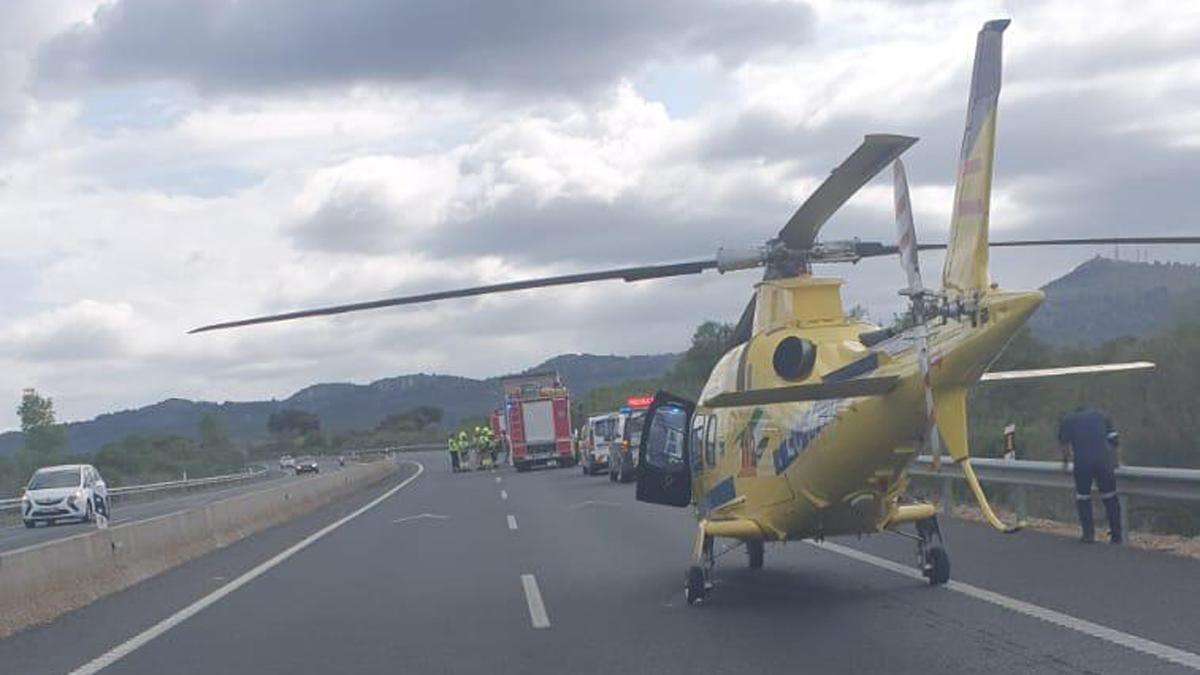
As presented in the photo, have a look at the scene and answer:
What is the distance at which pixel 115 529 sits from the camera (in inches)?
729

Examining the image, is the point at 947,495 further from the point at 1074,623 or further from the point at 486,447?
the point at 486,447

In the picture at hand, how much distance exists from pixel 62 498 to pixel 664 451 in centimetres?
2698

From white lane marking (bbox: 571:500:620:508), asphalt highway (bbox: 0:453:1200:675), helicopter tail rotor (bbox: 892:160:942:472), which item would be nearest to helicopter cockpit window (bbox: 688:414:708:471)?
asphalt highway (bbox: 0:453:1200:675)

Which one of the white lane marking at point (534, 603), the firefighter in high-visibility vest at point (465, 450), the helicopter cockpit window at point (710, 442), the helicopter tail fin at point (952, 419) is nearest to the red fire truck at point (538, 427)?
the firefighter in high-visibility vest at point (465, 450)

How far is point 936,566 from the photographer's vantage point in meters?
13.8

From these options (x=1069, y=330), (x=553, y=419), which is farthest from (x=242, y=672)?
(x=1069, y=330)

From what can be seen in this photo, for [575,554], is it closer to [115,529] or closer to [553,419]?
[115,529]

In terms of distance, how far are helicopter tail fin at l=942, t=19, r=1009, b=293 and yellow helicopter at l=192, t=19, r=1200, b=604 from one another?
0.4 inches

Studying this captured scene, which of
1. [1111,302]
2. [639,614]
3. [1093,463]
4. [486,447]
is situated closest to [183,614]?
[639,614]

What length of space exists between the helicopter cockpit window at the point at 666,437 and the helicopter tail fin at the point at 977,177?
4795 millimetres

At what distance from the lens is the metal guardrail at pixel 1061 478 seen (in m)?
15.7

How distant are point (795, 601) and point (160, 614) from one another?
603 centimetres

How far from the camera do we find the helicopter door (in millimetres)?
15172

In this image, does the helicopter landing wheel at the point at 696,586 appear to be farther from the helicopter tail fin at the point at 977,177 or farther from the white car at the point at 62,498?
the white car at the point at 62,498
